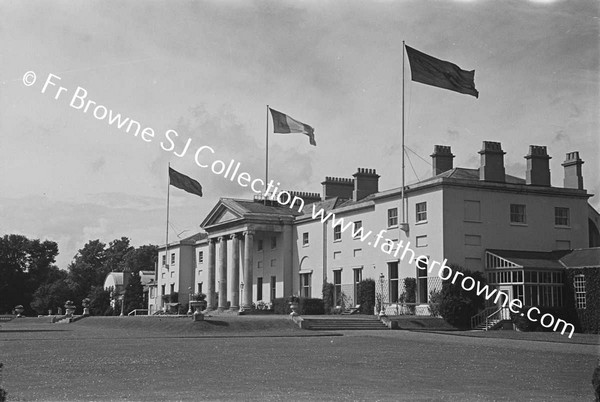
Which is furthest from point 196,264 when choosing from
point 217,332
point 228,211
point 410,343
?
point 410,343

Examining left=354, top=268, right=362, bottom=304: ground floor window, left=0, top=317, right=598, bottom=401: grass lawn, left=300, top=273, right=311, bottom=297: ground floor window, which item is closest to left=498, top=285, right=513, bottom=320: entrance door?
left=354, top=268, right=362, bottom=304: ground floor window

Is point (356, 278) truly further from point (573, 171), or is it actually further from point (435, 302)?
point (573, 171)

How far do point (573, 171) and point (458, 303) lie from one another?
11.8 m

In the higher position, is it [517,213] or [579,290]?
[517,213]

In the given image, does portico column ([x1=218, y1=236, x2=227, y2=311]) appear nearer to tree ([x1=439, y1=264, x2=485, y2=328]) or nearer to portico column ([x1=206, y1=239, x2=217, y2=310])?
portico column ([x1=206, y1=239, x2=217, y2=310])

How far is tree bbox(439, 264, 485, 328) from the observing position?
3688cm

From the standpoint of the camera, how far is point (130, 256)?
105250 mm

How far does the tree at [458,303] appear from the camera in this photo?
3688 centimetres

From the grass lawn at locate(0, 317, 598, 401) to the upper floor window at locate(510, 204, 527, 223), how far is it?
17443 mm

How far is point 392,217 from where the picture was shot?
4312 cm

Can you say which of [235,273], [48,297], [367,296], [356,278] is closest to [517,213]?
[367,296]

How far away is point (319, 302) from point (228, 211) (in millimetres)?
13104

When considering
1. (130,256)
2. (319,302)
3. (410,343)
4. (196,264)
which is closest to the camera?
(410,343)

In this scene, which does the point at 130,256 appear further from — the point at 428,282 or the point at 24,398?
the point at 24,398
